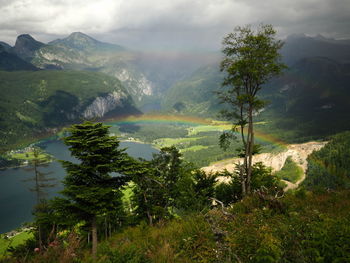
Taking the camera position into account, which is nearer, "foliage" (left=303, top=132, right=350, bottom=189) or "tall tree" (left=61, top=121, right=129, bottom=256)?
"tall tree" (left=61, top=121, right=129, bottom=256)

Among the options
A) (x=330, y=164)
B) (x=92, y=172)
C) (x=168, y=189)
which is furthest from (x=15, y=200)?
(x=330, y=164)

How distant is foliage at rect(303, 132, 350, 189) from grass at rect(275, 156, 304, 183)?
6420 mm

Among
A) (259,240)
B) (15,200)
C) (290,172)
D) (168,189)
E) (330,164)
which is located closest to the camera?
(259,240)

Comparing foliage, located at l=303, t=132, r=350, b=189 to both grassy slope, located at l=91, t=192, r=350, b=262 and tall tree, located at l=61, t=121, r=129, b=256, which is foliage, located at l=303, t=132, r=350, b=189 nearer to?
tall tree, located at l=61, t=121, r=129, b=256

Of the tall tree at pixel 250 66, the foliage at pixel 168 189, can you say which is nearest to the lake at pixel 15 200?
the foliage at pixel 168 189

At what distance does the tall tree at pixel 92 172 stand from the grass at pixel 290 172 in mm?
147780

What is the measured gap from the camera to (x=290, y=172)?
162000mm

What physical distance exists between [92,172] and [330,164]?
581 ft

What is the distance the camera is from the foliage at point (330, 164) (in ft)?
431

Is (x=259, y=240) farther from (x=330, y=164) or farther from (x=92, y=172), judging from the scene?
(x=330, y=164)

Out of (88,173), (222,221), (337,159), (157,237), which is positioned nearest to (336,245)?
(222,221)

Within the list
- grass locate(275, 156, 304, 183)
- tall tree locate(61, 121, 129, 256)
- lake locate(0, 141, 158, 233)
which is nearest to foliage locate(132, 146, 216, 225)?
tall tree locate(61, 121, 129, 256)

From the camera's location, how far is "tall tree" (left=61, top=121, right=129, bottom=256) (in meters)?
15.6

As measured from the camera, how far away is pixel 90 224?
→ 18078mm
